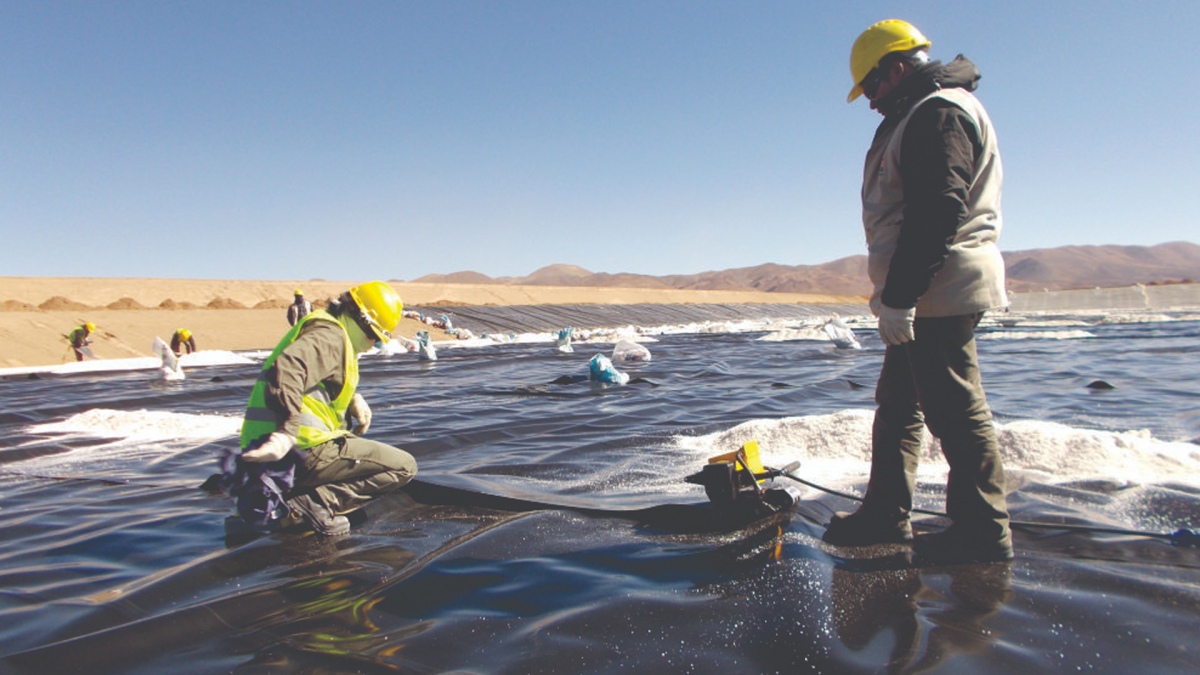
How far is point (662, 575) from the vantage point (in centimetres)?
308

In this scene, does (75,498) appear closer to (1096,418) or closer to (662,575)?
(662,575)

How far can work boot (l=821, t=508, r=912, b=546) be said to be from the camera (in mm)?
3279

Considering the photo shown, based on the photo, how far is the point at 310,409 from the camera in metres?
4.26

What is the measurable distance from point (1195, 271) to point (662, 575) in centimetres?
24049

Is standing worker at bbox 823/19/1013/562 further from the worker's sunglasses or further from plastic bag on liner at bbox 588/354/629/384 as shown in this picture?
plastic bag on liner at bbox 588/354/629/384

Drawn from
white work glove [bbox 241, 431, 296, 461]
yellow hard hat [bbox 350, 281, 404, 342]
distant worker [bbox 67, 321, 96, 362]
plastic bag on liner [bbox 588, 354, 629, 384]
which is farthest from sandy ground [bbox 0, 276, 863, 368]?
white work glove [bbox 241, 431, 296, 461]

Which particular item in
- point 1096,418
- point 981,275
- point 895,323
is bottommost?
point 1096,418

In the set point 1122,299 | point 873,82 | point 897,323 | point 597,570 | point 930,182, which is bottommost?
point 597,570

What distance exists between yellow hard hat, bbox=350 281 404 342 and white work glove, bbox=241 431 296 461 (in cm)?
88

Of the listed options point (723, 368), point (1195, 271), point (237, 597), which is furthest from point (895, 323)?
point (1195, 271)

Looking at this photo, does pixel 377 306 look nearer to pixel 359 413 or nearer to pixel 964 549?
pixel 359 413

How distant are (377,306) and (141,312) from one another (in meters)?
27.3


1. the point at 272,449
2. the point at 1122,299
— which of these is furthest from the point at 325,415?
the point at 1122,299

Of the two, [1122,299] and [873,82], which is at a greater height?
[873,82]
